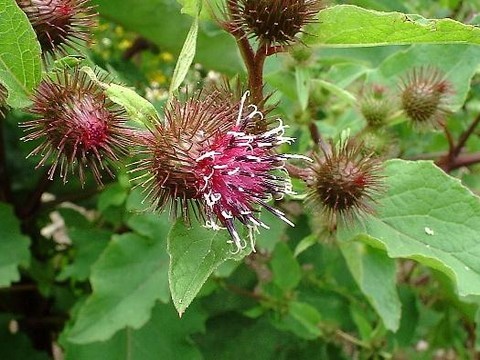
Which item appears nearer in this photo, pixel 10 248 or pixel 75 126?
pixel 75 126

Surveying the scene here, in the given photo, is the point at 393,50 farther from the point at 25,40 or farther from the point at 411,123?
the point at 25,40

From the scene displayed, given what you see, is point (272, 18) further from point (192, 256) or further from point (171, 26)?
point (171, 26)

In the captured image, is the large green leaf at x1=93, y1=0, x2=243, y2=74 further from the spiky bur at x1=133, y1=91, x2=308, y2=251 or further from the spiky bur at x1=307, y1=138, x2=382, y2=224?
the spiky bur at x1=133, y1=91, x2=308, y2=251

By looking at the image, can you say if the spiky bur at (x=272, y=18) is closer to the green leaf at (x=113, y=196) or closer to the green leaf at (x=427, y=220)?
the green leaf at (x=427, y=220)

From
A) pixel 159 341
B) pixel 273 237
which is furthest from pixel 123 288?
pixel 273 237

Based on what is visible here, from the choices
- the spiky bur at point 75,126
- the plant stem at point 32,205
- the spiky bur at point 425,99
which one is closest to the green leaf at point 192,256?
the spiky bur at point 75,126
